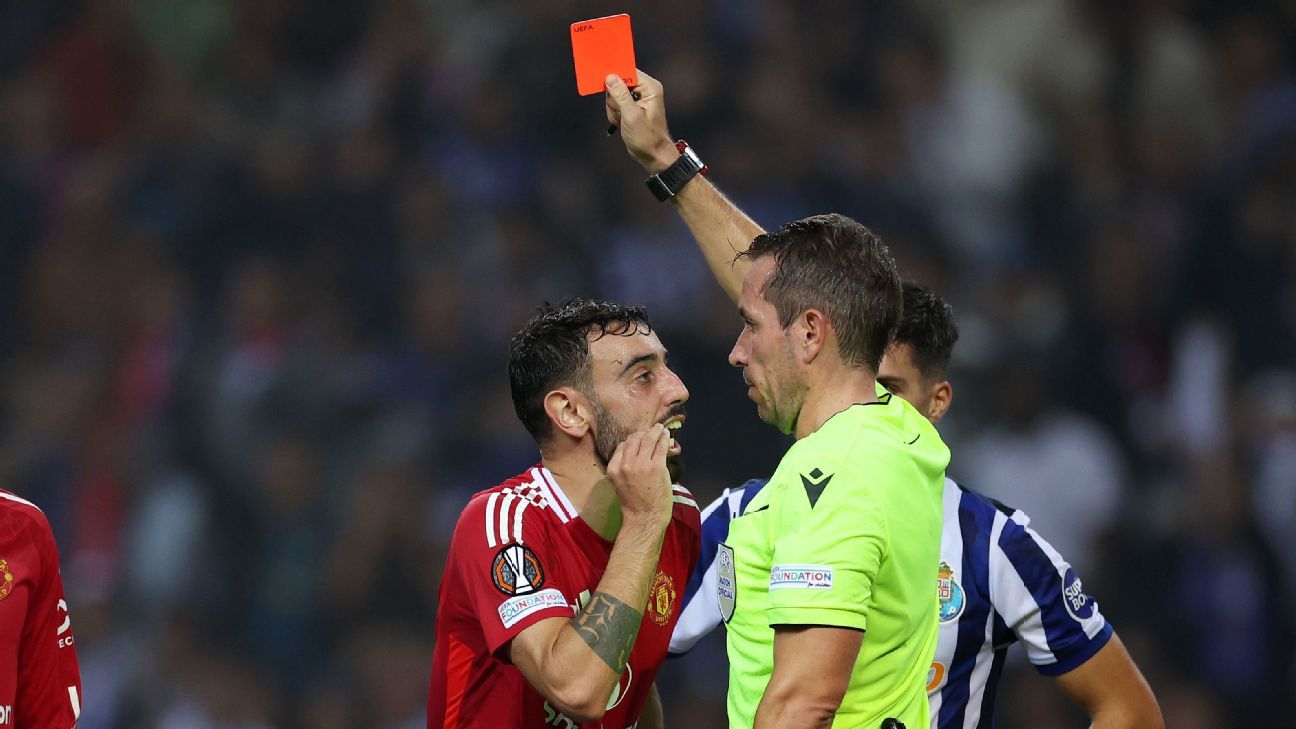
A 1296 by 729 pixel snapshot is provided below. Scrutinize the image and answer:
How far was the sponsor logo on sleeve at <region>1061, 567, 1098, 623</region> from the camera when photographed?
320 cm

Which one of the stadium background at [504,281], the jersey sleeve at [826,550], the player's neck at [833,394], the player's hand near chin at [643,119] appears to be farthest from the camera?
the stadium background at [504,281]

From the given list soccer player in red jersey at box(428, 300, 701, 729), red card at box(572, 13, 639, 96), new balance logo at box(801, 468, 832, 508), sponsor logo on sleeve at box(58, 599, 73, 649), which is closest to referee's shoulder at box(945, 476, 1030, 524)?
soccer player in red jersey at box(428, 300, 701, 729)

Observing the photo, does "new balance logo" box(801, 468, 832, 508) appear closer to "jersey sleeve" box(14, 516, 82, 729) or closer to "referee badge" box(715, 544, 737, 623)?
"referee badge" box(715, 544, 737, 623)

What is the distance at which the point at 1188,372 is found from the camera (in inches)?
271

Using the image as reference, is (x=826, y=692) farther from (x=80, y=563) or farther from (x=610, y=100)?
(x=80, y=563)

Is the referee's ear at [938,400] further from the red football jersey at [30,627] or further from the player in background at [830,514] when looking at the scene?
the red football jersey at [30,627]

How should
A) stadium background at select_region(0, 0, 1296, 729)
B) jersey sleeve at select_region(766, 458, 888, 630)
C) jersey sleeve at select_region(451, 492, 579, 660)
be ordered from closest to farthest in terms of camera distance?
jersey sleeve at select_region(766, 458, 888, 630) → jersey sleeve at select_region(451, 492, 579, 660) → stadium background at select_region(0, 0, 1296, 729)

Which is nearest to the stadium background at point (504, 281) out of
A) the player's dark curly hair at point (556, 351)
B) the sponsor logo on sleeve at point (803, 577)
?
the player's dark curly hair at point (556, 351)

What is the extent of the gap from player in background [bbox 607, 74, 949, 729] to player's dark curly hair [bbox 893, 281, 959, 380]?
826 millimetres

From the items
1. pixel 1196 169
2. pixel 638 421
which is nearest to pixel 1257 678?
pixel 1196 169

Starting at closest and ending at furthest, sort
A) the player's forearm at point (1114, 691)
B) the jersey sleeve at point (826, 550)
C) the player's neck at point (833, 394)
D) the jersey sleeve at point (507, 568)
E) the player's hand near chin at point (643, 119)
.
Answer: the jersey sleeve at point (826, 550)
the player's neck at point (833, 394)
the jersey sleeve at point (507, 568)
the player's forearm at point (1114, 691)
the player's hand near chin at point (643, 119)

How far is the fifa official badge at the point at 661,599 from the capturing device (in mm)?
3158

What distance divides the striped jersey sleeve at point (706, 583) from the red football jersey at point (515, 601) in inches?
8.2

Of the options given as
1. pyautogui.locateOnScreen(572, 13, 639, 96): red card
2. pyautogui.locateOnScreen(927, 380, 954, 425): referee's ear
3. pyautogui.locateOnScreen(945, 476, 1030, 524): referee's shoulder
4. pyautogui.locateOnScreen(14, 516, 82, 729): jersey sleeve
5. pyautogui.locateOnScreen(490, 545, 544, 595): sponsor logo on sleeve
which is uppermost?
pyautogui.locateOnScreen(572, 13, 639, 96): red card
